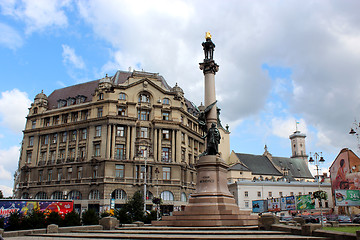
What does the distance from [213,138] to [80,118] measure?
37712mm

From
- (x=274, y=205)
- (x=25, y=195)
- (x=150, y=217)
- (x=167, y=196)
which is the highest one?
(x=25, y=195)

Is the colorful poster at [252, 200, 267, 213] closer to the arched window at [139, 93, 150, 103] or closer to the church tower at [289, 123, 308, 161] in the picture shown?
the arched window at [139, 93, 150, 103]

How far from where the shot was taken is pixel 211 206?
20.5m

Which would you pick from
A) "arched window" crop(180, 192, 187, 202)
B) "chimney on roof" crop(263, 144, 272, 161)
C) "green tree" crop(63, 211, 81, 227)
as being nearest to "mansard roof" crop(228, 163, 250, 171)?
"chimney on roof" crop(263, 144, 272, 161)

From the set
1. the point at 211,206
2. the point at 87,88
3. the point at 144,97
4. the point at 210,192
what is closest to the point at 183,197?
the point at 144,97

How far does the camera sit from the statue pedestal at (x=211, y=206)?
19.5m

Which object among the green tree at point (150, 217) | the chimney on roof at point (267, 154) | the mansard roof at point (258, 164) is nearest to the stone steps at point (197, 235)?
the green tree at point (150, 217)

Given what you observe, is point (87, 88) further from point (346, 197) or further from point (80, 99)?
point (346, 197)

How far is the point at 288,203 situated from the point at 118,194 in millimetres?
24020

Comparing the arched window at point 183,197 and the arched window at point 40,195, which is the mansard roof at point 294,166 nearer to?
the arched window at point 183,197

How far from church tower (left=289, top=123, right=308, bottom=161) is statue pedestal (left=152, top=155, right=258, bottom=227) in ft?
399

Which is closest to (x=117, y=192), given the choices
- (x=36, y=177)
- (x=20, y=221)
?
(x=36, y=177)

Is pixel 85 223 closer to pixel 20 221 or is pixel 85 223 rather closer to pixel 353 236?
pixel 20 221

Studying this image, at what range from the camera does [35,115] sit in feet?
199
